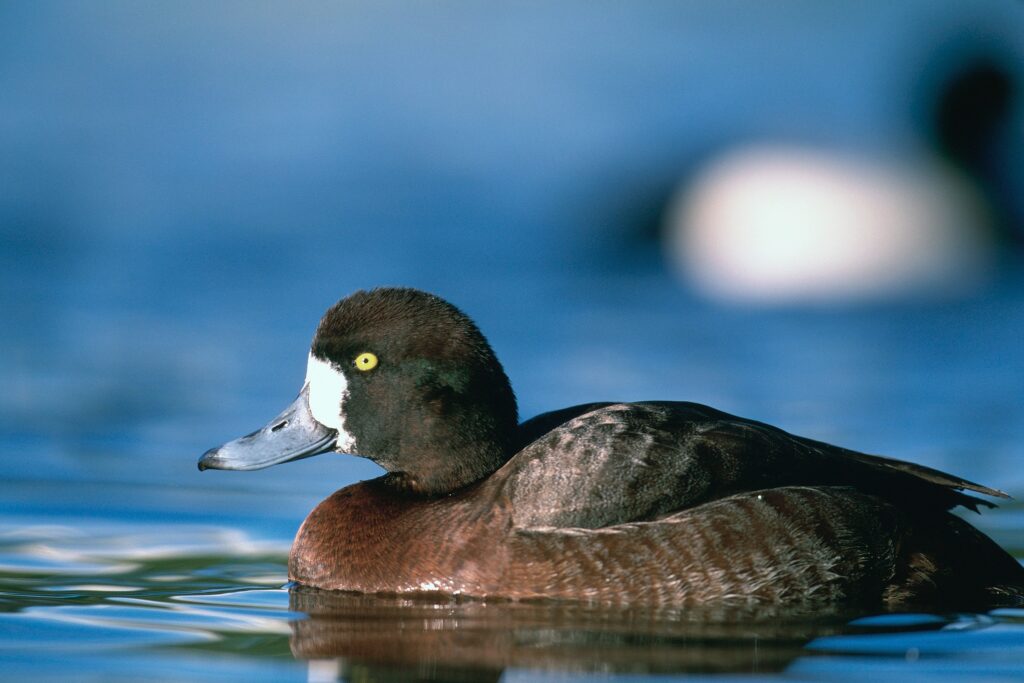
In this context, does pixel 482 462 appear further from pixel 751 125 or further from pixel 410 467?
pixel 751 125

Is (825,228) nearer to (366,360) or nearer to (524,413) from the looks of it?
(524,413)

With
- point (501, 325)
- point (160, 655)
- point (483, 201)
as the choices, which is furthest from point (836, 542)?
point (483, 201)

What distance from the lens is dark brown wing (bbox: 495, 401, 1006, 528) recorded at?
5.80m

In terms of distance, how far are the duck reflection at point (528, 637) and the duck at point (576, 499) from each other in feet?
0.39

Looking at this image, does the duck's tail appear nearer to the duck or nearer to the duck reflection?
the duck

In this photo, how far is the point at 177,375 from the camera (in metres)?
10.2

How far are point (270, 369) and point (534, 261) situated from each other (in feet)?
16.4

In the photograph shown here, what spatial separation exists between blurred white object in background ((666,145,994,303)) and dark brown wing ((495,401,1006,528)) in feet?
26.5

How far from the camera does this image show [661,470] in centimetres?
582

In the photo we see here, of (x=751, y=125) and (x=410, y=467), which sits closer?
(x=410, y=467)

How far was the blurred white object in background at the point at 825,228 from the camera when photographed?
14.4 meters

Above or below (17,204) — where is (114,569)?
below

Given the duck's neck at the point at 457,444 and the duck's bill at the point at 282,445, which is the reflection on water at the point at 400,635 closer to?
the duck's bill at the point at 282,445

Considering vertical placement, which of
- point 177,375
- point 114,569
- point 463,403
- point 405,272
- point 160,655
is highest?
point 405,272
